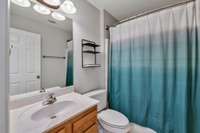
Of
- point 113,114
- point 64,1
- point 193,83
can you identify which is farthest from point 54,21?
point 193,83

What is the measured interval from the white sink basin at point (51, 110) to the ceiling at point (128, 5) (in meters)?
1.65

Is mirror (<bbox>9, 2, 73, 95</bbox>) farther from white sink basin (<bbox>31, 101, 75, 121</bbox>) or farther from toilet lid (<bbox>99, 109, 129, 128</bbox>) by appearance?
toilet lid (<bbox>99, 109, 129, 128</bbox>)

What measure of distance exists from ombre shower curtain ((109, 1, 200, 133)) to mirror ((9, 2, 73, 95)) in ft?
2.97

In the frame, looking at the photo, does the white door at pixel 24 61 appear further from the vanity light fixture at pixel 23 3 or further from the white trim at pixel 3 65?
the white trim at pixel 3 65

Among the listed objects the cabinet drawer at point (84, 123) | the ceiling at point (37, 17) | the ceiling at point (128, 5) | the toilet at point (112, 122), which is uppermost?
the ceiling at point (128, 5)

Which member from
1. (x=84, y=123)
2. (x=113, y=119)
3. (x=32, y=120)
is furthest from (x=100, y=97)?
(x=32, y=120)

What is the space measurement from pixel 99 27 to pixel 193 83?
5.52 ft

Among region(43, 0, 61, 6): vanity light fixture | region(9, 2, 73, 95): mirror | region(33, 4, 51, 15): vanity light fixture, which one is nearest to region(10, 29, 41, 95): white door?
region(9, 2, 73, 95): mirror

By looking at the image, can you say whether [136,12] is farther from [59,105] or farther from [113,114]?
[59,105]

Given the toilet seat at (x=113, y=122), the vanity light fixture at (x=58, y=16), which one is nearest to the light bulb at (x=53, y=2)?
the vanity light fixture at (x=58, y=16)

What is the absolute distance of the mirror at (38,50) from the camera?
41.6 inches

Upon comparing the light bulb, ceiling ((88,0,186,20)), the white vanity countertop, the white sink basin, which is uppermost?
ceiling ((88,0,186,20))

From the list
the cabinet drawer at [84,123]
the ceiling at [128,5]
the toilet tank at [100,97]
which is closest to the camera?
the cabinet drawer at [84,123]

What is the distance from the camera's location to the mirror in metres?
1.06
